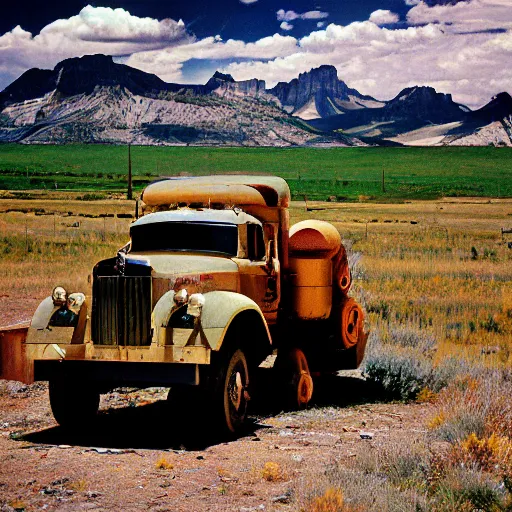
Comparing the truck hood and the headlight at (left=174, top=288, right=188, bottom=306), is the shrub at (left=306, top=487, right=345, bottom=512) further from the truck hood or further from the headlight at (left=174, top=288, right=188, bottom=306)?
the truck hood

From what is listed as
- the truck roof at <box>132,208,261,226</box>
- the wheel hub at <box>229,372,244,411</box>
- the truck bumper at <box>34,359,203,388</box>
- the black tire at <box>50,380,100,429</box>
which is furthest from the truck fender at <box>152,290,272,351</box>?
the black tire at <box>50,380,100,429</box>

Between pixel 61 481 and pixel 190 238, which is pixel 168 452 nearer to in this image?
pixel 61 481

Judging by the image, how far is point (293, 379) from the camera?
11781 millimetres

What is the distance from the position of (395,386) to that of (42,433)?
16.0ft

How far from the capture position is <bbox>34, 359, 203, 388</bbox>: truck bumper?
9.30 m

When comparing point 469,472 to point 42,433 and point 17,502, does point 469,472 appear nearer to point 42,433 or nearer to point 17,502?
point 17,502

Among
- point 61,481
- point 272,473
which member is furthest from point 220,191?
point 61,481

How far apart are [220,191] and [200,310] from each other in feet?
8.99

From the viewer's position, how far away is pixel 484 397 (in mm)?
10492

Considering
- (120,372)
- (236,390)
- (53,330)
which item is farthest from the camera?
(236,390)

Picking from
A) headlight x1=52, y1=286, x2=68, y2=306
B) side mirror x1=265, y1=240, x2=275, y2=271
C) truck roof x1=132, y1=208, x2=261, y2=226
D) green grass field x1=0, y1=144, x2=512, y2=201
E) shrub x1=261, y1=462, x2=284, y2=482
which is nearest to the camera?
shrub x1=261, y1=462, x2=284, y2=482

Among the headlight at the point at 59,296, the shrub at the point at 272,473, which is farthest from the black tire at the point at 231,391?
the headlight at the point at 59,296

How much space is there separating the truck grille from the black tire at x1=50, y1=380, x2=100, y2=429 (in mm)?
889

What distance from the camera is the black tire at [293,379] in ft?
38.5
